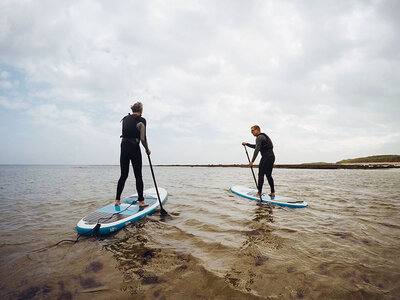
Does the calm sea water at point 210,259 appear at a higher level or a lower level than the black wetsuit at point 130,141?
lower

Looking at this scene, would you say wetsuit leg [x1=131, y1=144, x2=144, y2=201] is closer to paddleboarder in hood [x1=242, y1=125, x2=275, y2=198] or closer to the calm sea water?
the calm sea water

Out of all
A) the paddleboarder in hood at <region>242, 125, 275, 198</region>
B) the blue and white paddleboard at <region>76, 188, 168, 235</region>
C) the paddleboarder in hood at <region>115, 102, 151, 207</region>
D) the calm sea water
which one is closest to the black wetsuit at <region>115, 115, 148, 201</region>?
the paddleboarder in hood at <region>115, 102, 151, 207</region>

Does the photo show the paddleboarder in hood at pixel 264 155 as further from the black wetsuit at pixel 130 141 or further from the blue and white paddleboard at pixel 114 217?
the black wetsuit at pixel 130 141

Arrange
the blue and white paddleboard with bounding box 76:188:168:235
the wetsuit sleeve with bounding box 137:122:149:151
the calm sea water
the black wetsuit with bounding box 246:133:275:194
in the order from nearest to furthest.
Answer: the calm sea water, the blue and white paddleboard with bounding box 76:188:168:235, the wetsuit sleeve with bounding box 137:122:149:151, the black wetsuit with bounding box 246:133:275:194

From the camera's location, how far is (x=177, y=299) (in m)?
2.02

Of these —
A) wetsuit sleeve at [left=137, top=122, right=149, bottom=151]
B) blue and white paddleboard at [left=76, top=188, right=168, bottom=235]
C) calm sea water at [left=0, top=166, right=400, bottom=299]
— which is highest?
wetsuit sleeve at [left=137, top=122, right=149, bottom=151]

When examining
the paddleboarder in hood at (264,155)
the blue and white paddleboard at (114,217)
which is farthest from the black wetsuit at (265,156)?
the blue and white paddleboard at (114,217)

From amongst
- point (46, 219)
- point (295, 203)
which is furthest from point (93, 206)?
point (295, 203)

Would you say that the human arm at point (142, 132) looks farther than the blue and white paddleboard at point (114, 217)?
Yes

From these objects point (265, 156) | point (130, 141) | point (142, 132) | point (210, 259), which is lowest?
point (210, 259)

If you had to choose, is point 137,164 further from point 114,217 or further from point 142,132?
point 114,217

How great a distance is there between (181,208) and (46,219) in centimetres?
367

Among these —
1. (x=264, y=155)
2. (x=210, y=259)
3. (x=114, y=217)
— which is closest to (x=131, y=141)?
(x=114, y=217)

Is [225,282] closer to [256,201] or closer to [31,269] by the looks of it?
[31,269]
